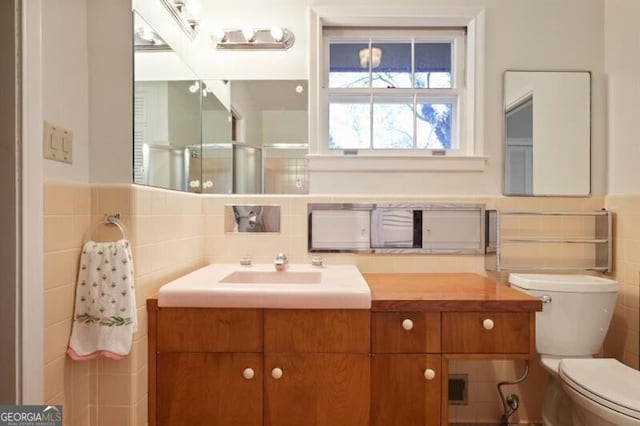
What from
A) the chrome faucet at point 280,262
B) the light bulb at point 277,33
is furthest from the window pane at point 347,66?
the chrome faucet at point 280,262

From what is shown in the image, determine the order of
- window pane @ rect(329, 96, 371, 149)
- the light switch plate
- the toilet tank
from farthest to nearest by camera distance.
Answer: window pane @ rect(329, 96, 371, 149)
the toilet tank
the light switch plate

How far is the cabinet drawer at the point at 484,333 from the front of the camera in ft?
3.82

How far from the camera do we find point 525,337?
1.16 m

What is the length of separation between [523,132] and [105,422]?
211 centimetres

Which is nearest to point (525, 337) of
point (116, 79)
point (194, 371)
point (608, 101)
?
point (194, 371)

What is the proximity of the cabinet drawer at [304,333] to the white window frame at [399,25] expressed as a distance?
Answer: 79cm

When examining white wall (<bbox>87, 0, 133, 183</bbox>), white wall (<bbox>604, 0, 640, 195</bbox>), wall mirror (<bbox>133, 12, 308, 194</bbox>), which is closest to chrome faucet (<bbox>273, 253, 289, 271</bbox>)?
wall mirror (<bbox>133, 12, 308, 194</bbox>)

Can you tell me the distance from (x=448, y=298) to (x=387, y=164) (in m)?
0.75

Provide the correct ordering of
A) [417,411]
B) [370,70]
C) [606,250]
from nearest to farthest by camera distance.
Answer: [417,411] → [606,250] → [370,70]

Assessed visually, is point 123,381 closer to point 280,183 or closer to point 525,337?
point 280,183

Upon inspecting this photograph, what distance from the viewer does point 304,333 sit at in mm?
1136

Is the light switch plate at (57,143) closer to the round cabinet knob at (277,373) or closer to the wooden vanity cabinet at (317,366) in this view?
the wooden vanity cabinet at (317,366)

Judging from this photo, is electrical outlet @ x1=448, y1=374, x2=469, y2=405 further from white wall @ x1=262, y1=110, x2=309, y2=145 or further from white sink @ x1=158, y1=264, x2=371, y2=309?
white wall @ x1=262, y1=110, x2=309, y2=145

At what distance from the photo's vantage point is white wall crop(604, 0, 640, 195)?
1.51m
